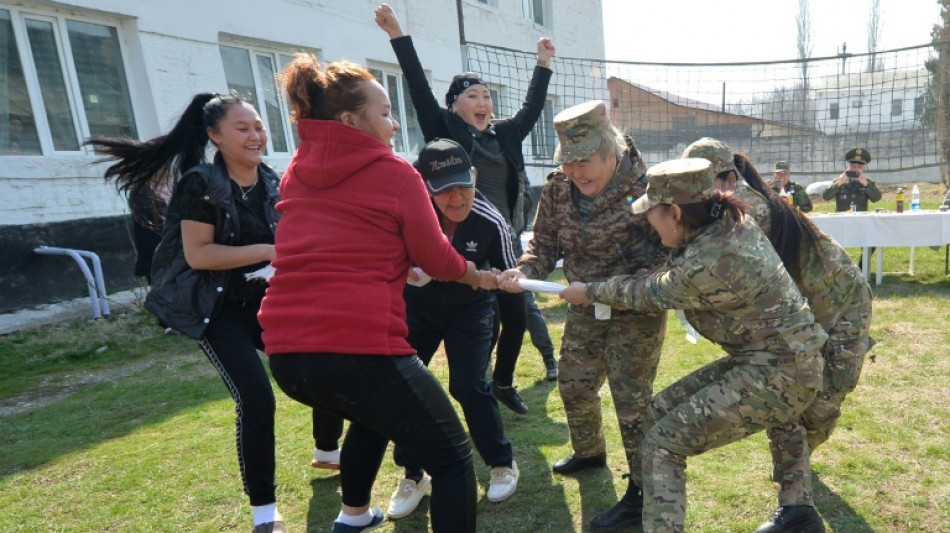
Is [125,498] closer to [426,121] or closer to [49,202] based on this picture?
[426,121]

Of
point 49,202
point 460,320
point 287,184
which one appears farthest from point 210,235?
point 49,202

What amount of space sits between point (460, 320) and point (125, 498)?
2.12 meters

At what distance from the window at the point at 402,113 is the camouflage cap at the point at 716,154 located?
382 inches

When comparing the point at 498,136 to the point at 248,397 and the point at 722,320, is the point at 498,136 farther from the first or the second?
the point at 248,397

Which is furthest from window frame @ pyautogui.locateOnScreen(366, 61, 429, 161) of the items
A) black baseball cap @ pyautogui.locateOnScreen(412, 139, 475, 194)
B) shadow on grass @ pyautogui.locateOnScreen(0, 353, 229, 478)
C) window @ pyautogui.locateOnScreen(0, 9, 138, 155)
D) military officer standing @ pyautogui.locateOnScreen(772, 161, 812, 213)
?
black baseball cap @ pyautogui.locateOnScreen(412, 139, 475, 194)

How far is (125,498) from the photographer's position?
3670 mm

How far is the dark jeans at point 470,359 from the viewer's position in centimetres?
333

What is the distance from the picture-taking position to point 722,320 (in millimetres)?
2635

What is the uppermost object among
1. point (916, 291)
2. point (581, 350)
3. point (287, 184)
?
point (287, 184)

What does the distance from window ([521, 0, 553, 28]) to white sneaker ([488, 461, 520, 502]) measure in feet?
51.3

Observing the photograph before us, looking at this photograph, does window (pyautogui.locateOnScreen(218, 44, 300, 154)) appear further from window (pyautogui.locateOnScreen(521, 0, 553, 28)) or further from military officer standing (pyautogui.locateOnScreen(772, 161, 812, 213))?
window (pyautogui.locateOnScreen(521, 0, 553, 28))

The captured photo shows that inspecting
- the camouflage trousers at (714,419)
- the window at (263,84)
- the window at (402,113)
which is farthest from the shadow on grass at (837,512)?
the window at (402,113)

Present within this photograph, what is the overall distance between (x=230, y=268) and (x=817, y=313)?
8.93 ft

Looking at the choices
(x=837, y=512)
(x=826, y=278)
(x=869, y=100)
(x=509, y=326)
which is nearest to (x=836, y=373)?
(x=826, y=278)
